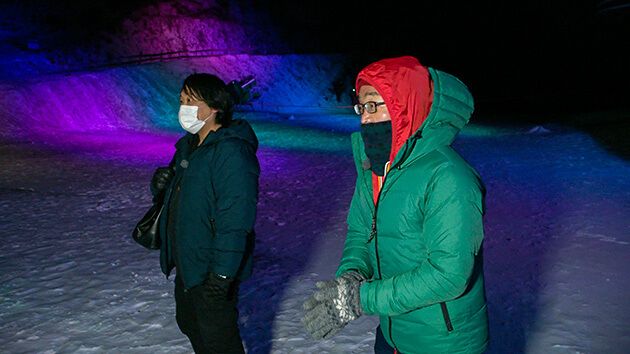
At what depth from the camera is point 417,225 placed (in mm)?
1779

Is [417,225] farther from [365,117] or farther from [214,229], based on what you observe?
[214,229]

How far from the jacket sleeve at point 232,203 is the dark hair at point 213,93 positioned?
0.26 m

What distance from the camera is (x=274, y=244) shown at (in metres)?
5.93

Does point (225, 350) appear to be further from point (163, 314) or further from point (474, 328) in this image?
point (163, 314)

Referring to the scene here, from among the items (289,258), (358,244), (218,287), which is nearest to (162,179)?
(218,287)

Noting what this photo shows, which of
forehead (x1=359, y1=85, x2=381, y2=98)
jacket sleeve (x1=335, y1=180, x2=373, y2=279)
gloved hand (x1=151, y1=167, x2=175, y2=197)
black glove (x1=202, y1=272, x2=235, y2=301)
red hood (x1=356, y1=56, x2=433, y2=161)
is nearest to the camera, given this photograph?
red hood (x1=356, y1=56, x2=433, y2=161)

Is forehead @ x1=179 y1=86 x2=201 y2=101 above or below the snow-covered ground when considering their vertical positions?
above

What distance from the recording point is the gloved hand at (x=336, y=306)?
1.82m

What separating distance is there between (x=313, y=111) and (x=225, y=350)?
24543mm

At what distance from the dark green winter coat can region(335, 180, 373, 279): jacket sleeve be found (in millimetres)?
704

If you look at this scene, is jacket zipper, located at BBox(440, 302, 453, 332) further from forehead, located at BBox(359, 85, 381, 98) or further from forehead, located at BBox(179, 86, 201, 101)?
forehead, located at BBox(179, 86, 201, 101)

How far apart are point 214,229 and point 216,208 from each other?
0.12m

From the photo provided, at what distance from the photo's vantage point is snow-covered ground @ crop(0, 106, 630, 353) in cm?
379

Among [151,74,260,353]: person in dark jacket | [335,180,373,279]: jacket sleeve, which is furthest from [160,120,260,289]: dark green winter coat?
[335,180,373,279]: jacket sleeve
